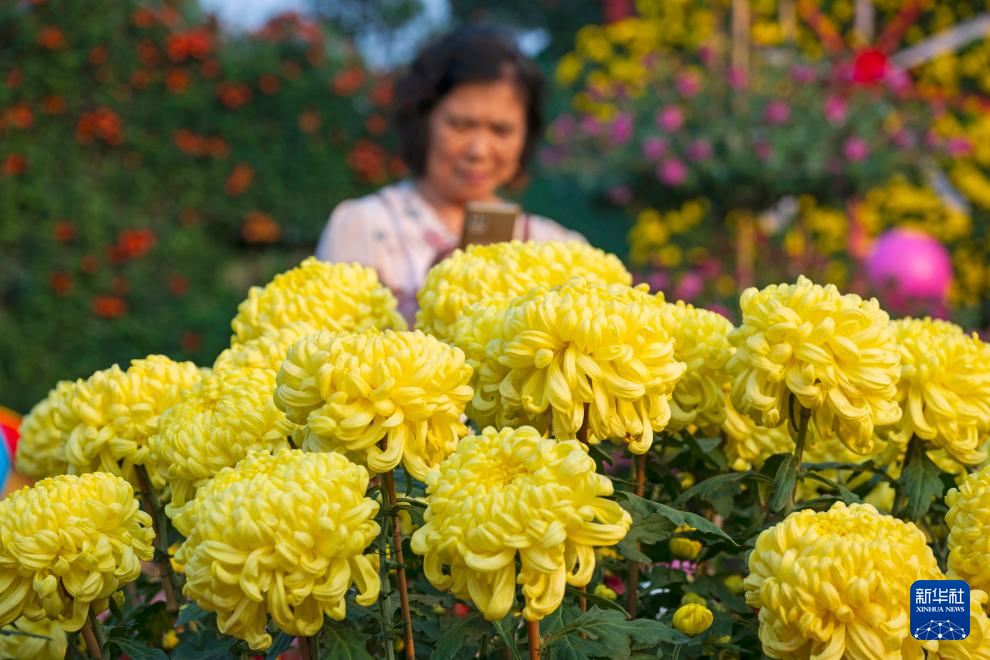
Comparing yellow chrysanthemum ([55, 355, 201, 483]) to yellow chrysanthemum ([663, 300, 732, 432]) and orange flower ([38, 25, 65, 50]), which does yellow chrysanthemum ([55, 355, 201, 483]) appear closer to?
yellow chrysanthemum ([663, 300, 732, 432])

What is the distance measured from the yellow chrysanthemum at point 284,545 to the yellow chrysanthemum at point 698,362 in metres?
0.31

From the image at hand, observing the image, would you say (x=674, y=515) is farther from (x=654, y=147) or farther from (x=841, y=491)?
(x=654, y=147)

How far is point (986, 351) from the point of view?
92 centimetres

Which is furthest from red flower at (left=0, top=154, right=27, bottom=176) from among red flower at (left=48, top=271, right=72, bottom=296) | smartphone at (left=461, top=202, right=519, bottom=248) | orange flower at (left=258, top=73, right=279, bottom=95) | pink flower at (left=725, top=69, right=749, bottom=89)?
smartphone at (left=461, top=202, right=519, bottom=248)

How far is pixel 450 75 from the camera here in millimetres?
2994

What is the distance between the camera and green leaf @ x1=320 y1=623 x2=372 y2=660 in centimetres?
73

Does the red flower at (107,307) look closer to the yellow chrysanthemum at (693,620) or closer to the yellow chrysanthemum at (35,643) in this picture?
the yellow chrysanthemum at (35,643)

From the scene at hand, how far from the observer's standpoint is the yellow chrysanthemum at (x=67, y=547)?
77 cm

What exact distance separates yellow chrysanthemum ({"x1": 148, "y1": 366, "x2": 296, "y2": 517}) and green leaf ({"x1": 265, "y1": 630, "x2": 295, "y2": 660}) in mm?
126

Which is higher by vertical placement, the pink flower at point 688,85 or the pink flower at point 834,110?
the pink flower at point 688,85

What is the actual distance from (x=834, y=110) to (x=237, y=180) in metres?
3.46

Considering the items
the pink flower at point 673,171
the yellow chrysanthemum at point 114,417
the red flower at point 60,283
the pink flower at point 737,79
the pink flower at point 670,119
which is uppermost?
the pink flower at point 737,79

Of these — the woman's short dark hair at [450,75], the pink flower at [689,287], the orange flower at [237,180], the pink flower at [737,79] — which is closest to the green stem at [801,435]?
the woman's short dark hair at [450,75]

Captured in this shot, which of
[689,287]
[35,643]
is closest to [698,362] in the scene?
[35,643]
